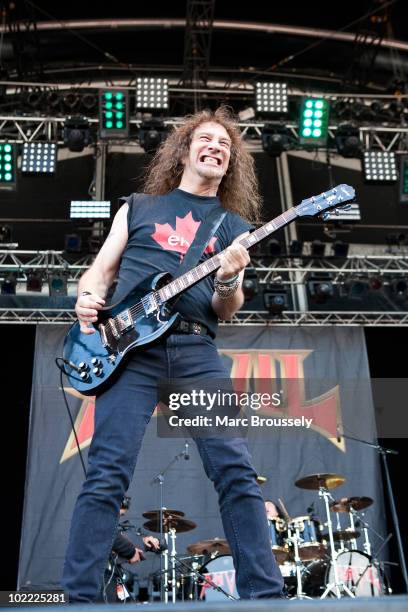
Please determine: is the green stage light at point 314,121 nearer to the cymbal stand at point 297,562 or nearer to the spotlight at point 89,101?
the spotlight at point 89,101

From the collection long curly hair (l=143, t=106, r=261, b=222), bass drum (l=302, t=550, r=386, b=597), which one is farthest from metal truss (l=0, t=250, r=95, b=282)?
long curly hair (l=143, t=106, r=261, b=222)

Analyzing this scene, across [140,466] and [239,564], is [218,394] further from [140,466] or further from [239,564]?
[140,466]

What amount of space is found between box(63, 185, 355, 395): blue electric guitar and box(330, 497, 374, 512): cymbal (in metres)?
5.53

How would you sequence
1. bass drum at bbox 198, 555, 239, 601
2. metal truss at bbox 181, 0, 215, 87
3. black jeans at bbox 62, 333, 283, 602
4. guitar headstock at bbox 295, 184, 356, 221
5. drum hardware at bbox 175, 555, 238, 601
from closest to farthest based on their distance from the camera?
1. black jeans at bbox 62, 333, 283, 602
2. guitar headstock at bbox 295, 184, 356, 221
3. drum hardware at bbox 175, 555, 238, 601
4. bass drum at bbox 198, 555, 239, 601
5. metal truss at bbox 181, 0, 215, 87

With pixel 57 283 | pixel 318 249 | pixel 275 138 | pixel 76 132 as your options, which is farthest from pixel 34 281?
pixel 318 249

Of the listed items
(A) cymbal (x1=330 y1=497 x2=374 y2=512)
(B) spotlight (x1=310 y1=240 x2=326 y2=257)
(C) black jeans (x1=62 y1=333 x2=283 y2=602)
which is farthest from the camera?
(B) spotlight (x1=310 y1=240 x2=326 y2=257)

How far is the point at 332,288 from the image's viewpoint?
9289 mm

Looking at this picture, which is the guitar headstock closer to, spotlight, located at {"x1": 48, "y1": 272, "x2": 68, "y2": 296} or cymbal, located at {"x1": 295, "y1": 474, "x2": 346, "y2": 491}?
cymbal, located at {"x1": 295, "y1": 474, "x2": 346, "y2": 491}

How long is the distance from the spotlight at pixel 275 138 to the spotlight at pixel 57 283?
2796 mm

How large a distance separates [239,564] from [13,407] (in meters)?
8.38

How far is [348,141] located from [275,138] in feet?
2.87

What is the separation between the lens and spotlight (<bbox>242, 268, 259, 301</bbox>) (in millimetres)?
8945

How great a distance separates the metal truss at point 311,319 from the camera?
9.54 m

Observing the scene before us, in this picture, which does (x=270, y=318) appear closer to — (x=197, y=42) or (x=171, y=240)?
(x=197, y=42)
